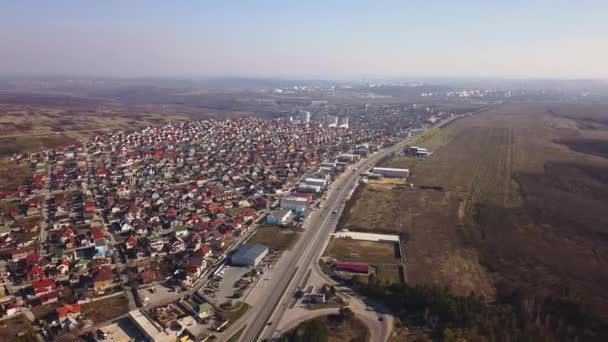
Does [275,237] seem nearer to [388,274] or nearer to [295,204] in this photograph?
[295,204]

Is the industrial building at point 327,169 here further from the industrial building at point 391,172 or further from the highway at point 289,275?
the highway at point 289,275

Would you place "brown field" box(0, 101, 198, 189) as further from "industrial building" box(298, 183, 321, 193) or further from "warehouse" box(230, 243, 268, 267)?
"industrial building" box(298, 183, 321, 193)

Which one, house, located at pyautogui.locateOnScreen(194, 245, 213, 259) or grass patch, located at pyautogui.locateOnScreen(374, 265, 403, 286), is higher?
house, located at pyautogui.locateOnScreen(194, 245, 213, 259)

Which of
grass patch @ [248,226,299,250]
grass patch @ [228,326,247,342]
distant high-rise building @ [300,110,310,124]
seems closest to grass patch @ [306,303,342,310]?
grass patch @ [228,326,247,342]

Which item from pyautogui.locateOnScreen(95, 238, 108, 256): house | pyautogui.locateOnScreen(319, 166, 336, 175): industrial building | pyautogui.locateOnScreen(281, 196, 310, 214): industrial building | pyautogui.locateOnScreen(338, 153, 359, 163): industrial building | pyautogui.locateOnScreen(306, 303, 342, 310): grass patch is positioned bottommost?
pyautogui.locateOnScreen(306, 303, 342, 310): grass patch

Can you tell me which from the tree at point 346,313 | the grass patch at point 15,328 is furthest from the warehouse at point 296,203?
the grass patch at point 15,328

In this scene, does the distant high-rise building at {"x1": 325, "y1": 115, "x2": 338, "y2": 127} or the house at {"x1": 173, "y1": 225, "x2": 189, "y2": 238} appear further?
the distant high-rise building at {"x1": 325, "y1": 115, "x2": 338, "y2": 127}

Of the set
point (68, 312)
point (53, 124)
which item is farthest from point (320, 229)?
point (53, 124)
